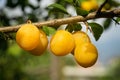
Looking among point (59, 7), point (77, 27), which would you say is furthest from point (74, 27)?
point (59, 7)

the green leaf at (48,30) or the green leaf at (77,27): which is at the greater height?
the green leaf at (77,27)

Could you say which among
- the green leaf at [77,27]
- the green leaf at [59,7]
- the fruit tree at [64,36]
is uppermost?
the green leaf at [59,7]

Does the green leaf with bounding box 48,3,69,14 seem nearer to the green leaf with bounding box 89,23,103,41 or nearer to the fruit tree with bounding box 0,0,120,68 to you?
the fruit tree with bounding box 0,0,120,68

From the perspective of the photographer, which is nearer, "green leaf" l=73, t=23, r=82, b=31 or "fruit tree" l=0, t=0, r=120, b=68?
"fruit tree" l=0, t=0, r=120, b=68

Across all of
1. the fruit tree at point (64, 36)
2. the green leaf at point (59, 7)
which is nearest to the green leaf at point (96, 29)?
the fruit tree at point (64, 36)

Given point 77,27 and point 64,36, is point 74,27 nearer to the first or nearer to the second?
point 77,27

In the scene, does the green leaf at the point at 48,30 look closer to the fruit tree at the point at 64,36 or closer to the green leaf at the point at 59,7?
A: the fruit tree at the point at 64,36

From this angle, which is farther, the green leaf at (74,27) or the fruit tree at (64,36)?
the green leaf at (74,27)

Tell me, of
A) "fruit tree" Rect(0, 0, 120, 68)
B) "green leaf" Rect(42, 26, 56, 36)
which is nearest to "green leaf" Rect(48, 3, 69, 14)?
"fruit tree" Rect(0, 0, 120, 68)

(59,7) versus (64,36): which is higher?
(59,7)

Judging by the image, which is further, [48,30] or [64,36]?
[48,30]

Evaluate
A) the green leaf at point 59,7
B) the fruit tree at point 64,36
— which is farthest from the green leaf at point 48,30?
the green leaf at point 59,7

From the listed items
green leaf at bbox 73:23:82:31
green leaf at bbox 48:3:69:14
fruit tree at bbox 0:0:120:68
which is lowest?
fruit tree at bbox 0:0:120:68

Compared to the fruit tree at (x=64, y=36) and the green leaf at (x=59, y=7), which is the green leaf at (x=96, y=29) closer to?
the fruit tree at (x=64, y=36)
